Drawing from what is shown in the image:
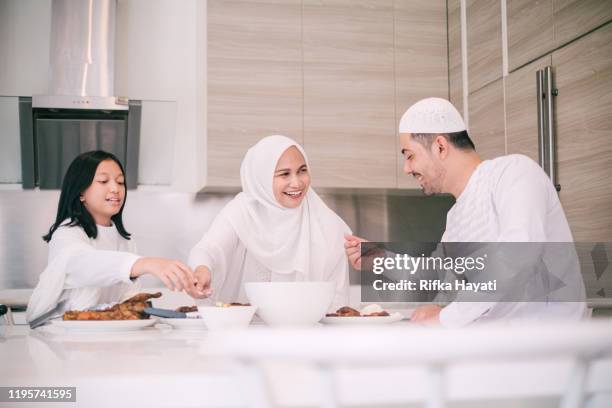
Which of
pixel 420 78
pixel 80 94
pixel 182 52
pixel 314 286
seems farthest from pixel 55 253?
pixel 420 78

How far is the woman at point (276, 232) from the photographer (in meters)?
1.97

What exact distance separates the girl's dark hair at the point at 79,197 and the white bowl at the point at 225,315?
2.12ft

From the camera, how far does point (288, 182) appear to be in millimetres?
2020

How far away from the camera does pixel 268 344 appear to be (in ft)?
1.33

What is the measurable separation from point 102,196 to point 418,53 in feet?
6.33

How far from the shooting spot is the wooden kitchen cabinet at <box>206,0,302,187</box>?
2.99 metres

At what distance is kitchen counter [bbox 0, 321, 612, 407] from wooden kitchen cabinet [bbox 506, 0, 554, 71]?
1.96 meters

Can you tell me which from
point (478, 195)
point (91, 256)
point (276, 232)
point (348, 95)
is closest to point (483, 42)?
point (348, 95)

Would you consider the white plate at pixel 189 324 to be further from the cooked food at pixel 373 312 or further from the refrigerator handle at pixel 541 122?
the refrigerator handle at pixel 541 122

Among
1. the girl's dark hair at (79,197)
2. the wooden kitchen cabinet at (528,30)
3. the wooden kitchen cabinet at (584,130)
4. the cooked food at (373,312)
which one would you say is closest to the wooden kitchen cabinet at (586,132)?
the wooden kitchen cabinet at (584,130)

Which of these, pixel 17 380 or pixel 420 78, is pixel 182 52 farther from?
pixel 17 380

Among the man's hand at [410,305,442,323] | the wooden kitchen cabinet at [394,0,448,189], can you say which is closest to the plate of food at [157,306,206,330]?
the man's hand at [410,305,442,323]

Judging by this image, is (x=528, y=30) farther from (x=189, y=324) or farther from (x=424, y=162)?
(x=189, y=324)

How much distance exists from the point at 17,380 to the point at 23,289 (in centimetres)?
257
